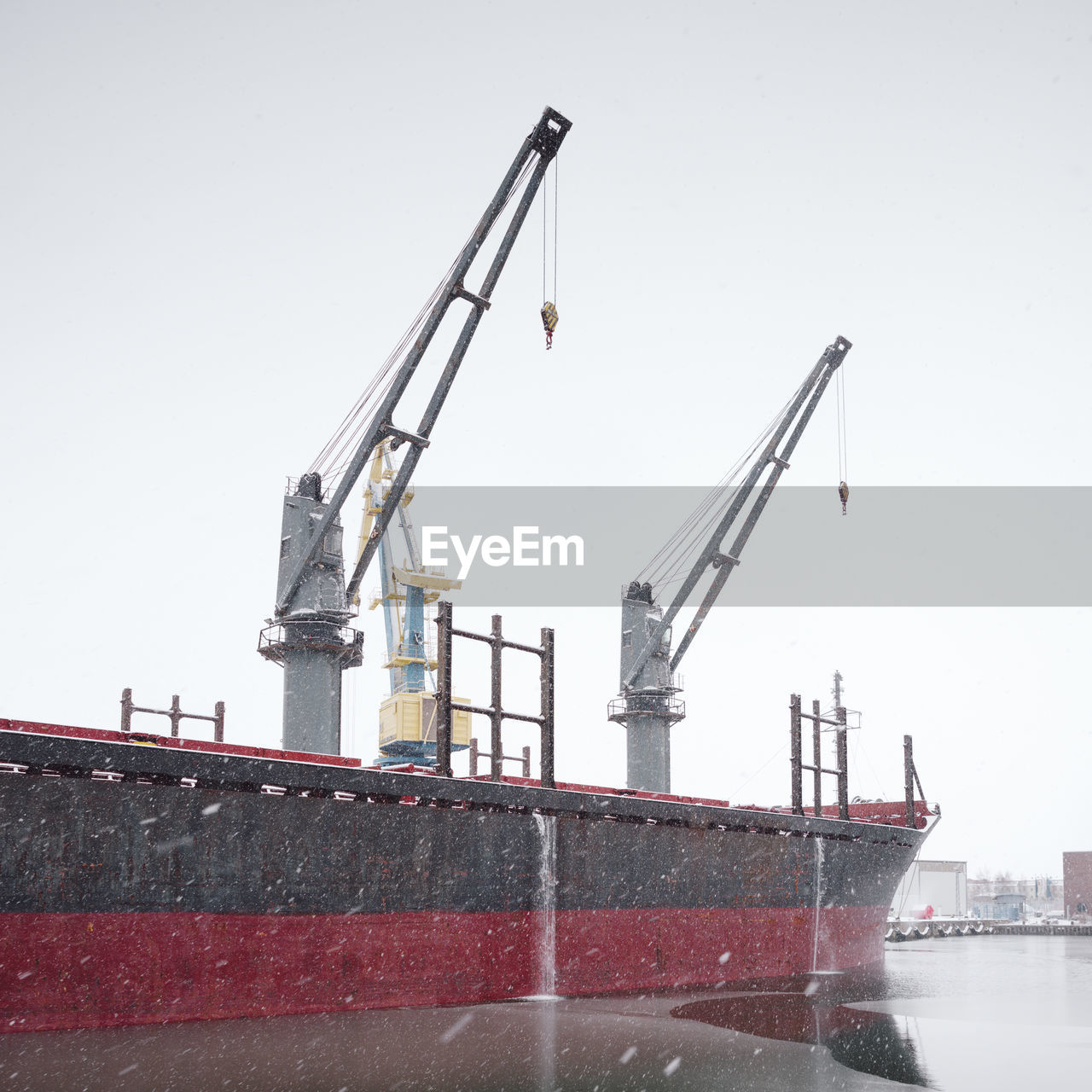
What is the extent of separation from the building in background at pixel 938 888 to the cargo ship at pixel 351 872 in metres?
47.0

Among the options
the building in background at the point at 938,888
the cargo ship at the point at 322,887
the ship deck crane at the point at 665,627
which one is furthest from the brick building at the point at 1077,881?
the cargo ship at the point at 322,887

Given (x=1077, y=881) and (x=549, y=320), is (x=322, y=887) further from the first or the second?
(x=1077, y=881)

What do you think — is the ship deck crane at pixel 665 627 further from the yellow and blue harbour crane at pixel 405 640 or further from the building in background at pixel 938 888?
the building in background at pixel 938 888

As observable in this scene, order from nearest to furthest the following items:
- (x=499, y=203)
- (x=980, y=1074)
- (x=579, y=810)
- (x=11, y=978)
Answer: (x=980, y=1074)
(x=11, y=978)
(x=579, y=810)
(x=499, y=203)

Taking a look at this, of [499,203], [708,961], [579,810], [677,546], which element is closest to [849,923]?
[708,961]

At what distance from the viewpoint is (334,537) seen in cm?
2627

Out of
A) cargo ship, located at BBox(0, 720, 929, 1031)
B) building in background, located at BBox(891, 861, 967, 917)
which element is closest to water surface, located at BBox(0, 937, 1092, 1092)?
cargo ship, located at BBox(0, 720, 929, 1031)

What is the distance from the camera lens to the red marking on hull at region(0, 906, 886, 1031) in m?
12.2

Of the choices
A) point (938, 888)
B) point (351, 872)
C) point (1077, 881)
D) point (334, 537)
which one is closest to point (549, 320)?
point (334, 537)

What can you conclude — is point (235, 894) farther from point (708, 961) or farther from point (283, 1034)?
point (708, 961)

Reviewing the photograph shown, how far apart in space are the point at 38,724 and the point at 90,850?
1.92 metres

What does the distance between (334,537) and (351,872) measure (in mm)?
12826

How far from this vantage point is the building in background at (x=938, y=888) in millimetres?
68062

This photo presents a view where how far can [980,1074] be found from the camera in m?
11.1
